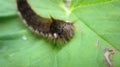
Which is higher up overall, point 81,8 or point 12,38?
point 81,8

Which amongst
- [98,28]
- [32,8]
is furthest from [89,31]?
[32,8]

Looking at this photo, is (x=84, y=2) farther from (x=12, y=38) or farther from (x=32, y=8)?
(x=12, y=38)

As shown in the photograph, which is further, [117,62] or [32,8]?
[32,8]
